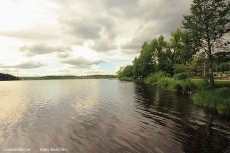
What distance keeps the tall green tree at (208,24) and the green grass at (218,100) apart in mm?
6451

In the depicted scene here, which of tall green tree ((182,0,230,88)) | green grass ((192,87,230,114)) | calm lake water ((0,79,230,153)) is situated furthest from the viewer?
tall green tree ((182,0,230,88))

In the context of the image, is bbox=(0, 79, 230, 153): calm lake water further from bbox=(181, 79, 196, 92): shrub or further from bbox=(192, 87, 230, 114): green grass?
bbox=(181, 79, 196, 92): shrub

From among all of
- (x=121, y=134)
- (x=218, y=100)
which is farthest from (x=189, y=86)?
(x=121, y=134)

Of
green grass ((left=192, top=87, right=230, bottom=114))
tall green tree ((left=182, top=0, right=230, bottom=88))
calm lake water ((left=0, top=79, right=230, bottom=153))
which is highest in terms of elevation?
tall green tree ((left=182, top=0, right=230, bottom=88))

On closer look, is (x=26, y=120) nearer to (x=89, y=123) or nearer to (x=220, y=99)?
(x=89, y=123)

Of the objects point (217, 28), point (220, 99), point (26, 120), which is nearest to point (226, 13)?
point (217, 28)

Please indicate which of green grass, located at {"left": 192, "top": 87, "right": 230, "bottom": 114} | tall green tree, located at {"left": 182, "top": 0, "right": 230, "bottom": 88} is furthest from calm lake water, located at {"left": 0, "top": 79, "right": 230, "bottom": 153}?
tall green tree, located at {"left": 182, "top": 0, "right": 230, "bottom": 88}

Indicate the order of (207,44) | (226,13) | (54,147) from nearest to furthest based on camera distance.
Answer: (54,147), (226,13), (207,44)

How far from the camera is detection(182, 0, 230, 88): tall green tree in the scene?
19.2 metres

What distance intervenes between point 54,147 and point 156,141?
6.53 m

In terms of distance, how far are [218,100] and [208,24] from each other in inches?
465

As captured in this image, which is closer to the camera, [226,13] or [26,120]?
[26,120]

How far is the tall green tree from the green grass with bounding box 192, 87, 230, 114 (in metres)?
6.45

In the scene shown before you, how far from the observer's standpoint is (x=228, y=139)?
28.3ft
